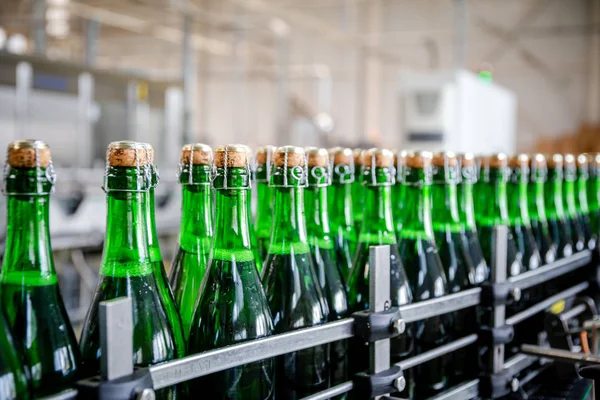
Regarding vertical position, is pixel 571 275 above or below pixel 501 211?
below

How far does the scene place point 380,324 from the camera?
62 cm

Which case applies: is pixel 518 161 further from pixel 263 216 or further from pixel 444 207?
pixel 263 216

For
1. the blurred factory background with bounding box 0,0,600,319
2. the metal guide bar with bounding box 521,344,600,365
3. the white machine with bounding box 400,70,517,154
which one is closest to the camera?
the metal guide bar with bounding box 521,344,600,365

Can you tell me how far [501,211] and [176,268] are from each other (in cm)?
55

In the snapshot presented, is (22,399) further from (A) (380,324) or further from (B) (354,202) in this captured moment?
(B) (354,202)

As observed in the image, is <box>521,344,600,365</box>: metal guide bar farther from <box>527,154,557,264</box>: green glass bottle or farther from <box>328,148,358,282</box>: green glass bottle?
<box>527,154,557,264</box>: green glass bottle

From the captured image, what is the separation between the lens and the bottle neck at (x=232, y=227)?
0.61 meters

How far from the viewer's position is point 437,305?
700 millimetres

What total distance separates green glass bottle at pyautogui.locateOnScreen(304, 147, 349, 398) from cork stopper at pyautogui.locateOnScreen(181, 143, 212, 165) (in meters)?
0.14

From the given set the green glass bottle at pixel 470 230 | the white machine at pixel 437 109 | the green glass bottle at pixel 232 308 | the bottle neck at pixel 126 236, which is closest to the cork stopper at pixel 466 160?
the green glass bottle at pixel 470 230

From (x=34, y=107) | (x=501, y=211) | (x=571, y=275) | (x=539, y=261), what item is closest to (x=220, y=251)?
(x=501, y=211)

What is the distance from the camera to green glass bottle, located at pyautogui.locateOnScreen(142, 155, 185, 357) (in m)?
0.53

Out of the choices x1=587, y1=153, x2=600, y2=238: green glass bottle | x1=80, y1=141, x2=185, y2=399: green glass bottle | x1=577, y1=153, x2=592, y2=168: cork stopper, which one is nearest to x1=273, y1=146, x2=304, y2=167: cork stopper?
x1=80, y1=141, x2=185, y2=399: green glass bottle

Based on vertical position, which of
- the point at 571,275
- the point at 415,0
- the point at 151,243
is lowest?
the point at 571,275
